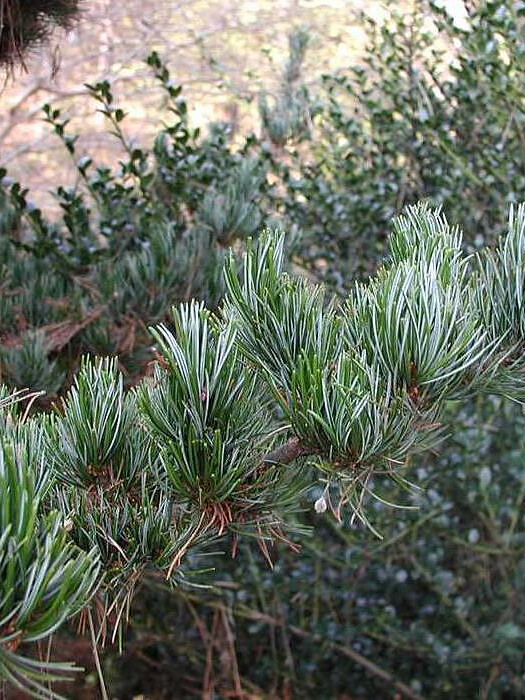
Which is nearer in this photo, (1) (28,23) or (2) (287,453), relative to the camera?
(2) (287,453)

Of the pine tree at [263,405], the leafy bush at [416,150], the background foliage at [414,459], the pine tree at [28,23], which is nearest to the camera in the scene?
the pine tree at [263,405]

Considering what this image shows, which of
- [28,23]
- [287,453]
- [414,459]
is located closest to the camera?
[287,453]

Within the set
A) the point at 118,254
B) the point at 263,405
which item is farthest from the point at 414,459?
the point at 263,405

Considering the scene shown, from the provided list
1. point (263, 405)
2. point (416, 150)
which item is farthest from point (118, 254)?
point (263, 405)

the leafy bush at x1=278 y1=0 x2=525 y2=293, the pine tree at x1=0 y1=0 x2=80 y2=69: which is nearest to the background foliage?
the leafy bush at x1=278 y1=0 x2=525 y2=293

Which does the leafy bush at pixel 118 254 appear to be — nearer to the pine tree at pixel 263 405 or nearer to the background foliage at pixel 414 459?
the background foliage at pixel 414 459

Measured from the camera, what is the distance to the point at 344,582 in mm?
2350

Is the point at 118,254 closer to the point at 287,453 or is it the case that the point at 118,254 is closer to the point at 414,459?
the point at 414,459

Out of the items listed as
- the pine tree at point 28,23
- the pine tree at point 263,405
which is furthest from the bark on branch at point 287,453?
the pine tree at point 28,23

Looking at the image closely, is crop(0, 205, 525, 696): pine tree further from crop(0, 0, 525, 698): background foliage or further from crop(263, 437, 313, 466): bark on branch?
crop(0, 0, 525, 698): background foliage

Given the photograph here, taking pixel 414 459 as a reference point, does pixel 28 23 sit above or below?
above

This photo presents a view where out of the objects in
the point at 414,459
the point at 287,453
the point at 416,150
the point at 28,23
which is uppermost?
the point at 28,23

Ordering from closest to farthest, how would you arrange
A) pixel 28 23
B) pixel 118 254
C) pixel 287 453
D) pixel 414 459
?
pixel 287 453 < pixel 28 23 < pixel 118 254 < pixel 414 459

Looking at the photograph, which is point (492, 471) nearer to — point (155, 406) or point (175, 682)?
point (175, 682)
